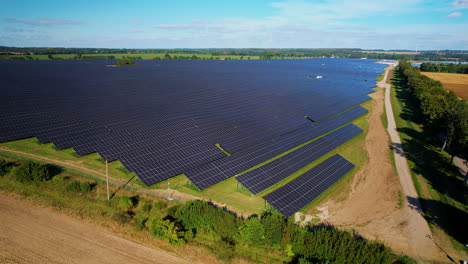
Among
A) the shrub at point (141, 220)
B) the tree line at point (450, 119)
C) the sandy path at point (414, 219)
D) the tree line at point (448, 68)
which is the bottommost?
the sandy path at point (414, 219)

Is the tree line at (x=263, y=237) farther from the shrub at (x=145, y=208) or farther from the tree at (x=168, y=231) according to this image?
the shrub at (x=145, y=208)

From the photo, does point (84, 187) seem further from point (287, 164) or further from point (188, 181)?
point (287, 164)

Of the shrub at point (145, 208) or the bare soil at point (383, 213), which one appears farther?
the shrub at point (145, 208)

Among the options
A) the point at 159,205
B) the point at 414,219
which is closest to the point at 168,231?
the point at 159,205

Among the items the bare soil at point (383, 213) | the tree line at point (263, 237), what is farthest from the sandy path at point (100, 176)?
the bare soil at point (383, 213)

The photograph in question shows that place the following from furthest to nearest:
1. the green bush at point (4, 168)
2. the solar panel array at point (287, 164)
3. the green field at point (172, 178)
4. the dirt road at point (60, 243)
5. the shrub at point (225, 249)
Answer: the solar panel array at point (287, 164), the green bush at point (4, 168), the green field at point (172, 178), the shrub at point (225, 249), the dirt road at point (60, 243)

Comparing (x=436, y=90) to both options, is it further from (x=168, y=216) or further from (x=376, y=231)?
(x=168, y=216)

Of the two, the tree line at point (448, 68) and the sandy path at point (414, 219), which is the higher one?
the tree line at point (448, 68)

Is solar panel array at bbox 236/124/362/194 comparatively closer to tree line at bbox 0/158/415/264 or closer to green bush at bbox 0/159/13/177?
tree line at bbox 0/158/415/264
